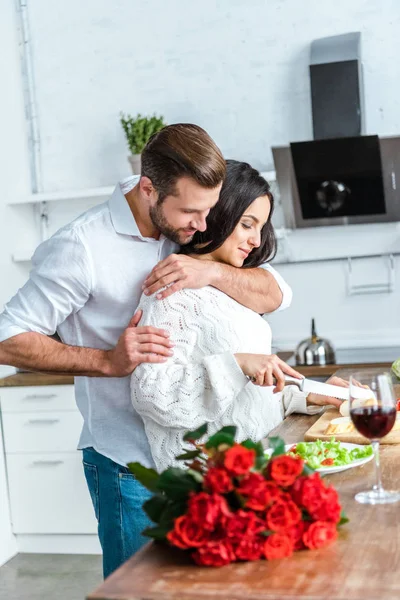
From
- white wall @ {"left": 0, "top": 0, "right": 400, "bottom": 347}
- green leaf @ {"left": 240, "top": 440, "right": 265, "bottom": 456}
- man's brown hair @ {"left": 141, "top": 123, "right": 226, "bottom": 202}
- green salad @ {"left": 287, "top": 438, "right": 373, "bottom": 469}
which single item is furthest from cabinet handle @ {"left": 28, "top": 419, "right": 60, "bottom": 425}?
green leaf @ {"left": 240, "top": 440, "right": 265, "bottom": 456}

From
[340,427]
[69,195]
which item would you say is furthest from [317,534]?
[69,195]

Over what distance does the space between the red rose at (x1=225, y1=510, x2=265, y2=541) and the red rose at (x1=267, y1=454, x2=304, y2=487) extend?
7 centimetres

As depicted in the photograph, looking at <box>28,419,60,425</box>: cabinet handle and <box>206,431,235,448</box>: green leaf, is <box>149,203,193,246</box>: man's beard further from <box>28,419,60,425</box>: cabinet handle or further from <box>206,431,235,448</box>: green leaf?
<box>28,419,60,425</box>: cabinet handle

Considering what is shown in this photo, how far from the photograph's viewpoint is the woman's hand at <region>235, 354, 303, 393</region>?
72.2 inches

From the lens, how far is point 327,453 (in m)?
1.69

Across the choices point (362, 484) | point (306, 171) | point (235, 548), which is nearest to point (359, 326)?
point (306, 171)

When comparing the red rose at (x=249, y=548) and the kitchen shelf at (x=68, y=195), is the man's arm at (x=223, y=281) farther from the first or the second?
the kitchen shelf at (x=68, y=195)

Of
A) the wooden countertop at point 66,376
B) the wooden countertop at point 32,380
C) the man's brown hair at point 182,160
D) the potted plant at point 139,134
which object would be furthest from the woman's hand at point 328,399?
the potted plant at point 139,134

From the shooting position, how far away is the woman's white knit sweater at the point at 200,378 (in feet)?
6.04

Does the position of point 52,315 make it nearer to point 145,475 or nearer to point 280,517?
point 145,475

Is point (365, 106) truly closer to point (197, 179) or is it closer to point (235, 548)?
point (197, 179)

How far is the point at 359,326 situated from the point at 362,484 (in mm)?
2935

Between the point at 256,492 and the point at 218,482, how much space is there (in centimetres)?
5

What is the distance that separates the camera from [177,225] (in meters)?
1.99
